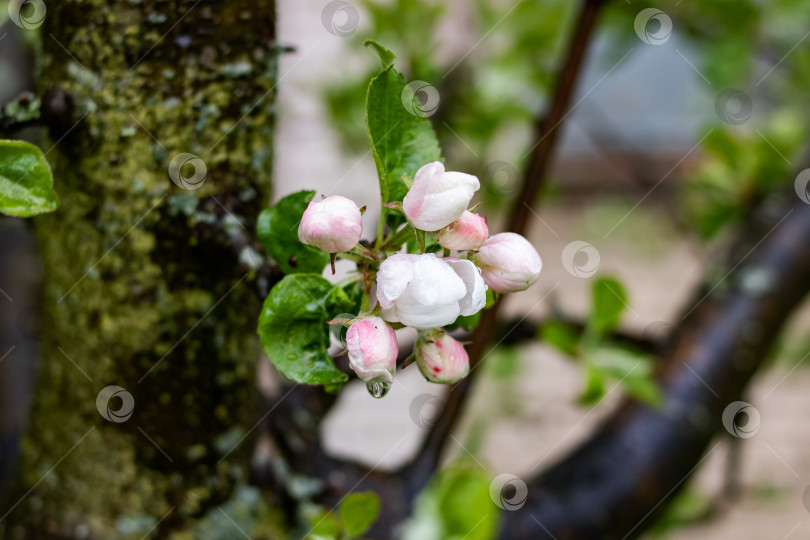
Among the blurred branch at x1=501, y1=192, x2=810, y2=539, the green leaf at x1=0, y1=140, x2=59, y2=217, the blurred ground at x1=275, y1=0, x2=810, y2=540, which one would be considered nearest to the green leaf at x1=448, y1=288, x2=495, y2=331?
the green leaf at x1=0, y1=140, x2=59, y2=217

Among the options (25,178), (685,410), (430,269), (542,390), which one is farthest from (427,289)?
(542,390)

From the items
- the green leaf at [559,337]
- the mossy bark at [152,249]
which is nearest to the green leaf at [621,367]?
the green leaf at [559,337]

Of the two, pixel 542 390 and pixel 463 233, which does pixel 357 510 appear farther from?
pixel 542 390

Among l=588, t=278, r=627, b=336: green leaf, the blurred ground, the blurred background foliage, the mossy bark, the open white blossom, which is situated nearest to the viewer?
the open white blossom

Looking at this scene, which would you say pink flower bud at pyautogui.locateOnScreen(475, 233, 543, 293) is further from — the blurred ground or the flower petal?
the blurred ground

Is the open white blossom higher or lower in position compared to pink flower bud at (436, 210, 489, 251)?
lower

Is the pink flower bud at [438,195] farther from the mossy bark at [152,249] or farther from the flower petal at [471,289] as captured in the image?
the mossy bark at [152,249]

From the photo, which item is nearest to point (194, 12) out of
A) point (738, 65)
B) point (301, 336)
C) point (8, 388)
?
point (301, 336)
